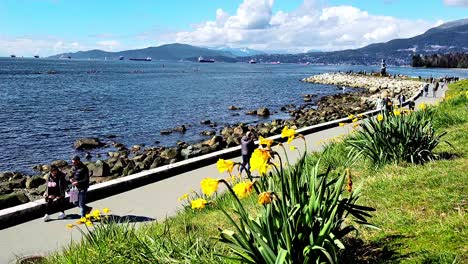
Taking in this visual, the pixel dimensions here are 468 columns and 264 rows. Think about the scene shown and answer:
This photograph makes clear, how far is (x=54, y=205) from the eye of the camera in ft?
30.1

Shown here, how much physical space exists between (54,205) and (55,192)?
0.29 metres

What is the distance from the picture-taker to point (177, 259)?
4.61m

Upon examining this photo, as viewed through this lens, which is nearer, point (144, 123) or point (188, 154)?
point (188, 154)

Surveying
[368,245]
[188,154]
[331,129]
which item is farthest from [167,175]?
[331,129]

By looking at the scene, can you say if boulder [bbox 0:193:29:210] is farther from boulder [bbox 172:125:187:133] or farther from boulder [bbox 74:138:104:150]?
boulder [bbox 172:125:187:133]

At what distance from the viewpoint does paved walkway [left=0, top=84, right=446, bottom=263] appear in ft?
24.5

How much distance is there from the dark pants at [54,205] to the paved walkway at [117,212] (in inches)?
6.1

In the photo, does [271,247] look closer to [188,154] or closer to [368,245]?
[368,245]

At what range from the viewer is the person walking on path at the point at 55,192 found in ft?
29.4

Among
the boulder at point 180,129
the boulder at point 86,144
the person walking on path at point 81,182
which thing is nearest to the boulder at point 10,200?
the person walking on path at point 81,182

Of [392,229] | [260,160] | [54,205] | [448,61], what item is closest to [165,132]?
[54,205]

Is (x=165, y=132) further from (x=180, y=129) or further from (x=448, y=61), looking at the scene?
(x=448, y=61)

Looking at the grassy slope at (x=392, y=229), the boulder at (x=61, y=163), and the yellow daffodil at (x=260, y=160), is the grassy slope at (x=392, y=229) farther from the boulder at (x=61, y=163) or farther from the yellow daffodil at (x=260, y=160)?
the boulder at (x=61, y=163)

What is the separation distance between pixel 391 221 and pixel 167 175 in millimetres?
7518
